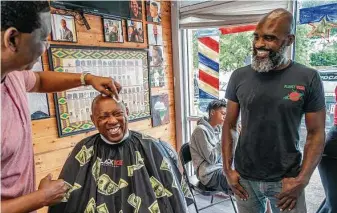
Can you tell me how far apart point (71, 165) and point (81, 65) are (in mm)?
1197

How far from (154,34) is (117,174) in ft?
6.32

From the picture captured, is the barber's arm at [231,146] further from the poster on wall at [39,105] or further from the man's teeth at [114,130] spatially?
the poster on wall at [39,105]

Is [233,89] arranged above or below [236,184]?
above

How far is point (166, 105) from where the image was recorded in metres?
3.02

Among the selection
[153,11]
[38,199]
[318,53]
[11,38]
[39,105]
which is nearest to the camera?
[11,38]

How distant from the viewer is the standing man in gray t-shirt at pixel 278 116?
1.16 m

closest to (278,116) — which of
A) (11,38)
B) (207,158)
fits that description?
(207,158)

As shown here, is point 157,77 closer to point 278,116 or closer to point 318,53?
point 318,53

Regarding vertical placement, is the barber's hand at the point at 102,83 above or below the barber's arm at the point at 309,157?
above

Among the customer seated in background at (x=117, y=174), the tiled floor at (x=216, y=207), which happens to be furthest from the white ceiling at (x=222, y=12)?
the tiled floor at (x=216, y=207)

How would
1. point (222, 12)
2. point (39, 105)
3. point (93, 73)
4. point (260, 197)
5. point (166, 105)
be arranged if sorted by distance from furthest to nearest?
point (166, 105)
point (222, 12)
point (93, 73)
point (39, 105)
point (260, 197)

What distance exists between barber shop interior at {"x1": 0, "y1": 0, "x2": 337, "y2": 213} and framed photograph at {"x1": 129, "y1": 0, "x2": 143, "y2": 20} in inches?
0.4

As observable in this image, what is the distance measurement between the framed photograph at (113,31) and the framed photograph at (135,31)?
97 mm

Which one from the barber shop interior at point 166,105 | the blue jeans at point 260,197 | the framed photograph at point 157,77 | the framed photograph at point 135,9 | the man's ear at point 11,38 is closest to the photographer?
the man's ear at point 11,38
